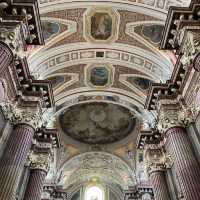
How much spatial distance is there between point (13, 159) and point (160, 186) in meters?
6.62

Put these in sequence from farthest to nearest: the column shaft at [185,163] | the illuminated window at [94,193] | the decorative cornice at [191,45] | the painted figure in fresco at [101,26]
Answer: the illuminated window at [94,193] → the painted figure in fresco at [101,26] → the column shaft at [185,163] → the decorative cornice at [191,45]

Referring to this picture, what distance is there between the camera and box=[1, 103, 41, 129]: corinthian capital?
34.9 ft

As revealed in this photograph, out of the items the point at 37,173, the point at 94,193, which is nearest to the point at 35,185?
the point at 37,173

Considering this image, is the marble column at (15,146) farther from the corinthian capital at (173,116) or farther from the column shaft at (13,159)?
the corinthian capital at (173,116)

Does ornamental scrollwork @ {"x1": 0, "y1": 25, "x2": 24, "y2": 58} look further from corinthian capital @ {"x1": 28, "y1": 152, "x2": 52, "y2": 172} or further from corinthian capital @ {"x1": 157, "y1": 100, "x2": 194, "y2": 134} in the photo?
corinthian capital @ {"x1": 157, "y1": 100, "x2": 194, "y2": 134}

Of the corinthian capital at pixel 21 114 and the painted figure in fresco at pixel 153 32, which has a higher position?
the painted figure in fresco at pixel 153 32

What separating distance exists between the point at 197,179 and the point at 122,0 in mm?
8681

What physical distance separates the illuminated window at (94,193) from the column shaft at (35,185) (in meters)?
12.3

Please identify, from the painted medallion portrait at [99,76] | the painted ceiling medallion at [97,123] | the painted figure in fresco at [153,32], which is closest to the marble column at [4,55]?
the painted figure in fresco at [153,32]

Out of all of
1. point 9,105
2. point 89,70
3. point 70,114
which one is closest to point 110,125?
point 70,114

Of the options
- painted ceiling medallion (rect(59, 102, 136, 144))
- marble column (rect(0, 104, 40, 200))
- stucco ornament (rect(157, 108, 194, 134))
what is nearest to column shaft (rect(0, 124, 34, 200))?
marble column (rect(0, 104, 40, 200))

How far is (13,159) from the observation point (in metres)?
9.61

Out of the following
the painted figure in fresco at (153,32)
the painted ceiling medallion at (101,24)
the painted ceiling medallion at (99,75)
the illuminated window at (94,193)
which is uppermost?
the painted ceiling medallion at (99,75)

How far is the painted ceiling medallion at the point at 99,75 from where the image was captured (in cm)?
1683
